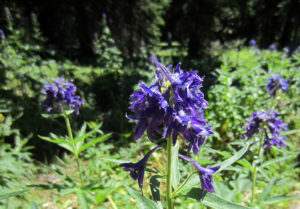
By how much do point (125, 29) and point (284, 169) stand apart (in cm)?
930

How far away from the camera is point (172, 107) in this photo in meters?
1.07

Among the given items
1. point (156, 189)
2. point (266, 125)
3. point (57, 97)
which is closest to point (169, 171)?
point (156, 189)

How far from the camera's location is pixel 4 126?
2.11 meters

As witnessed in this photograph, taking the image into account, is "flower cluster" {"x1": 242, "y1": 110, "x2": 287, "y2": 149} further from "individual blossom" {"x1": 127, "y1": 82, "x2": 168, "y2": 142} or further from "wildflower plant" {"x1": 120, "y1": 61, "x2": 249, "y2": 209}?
"individual blossom" {"x1": 127, "y1": 82, "x2": 168, "y2": 142}

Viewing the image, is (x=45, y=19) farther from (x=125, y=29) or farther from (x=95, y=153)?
(x=95, y=153)

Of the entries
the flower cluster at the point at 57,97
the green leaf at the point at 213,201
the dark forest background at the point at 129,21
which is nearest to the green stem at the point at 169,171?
the green leaf at the point at 213,201

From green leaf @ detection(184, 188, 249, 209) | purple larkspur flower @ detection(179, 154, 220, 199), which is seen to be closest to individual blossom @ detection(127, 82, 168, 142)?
purple larkspur flower @ detection(179, 154, 220, 199)

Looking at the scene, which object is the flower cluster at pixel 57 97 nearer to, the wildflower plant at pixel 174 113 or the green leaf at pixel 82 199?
the green leaf at pixel 82 199

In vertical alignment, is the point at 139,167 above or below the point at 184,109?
below

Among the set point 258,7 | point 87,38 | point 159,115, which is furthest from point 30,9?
point 258,7

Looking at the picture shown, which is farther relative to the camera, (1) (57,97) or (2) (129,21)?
(2) (129,21)

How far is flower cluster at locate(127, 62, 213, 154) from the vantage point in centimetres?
101

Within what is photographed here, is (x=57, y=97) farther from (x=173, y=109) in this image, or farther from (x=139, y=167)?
(x=173, y=109)

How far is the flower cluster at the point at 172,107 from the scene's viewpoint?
3.33ft
